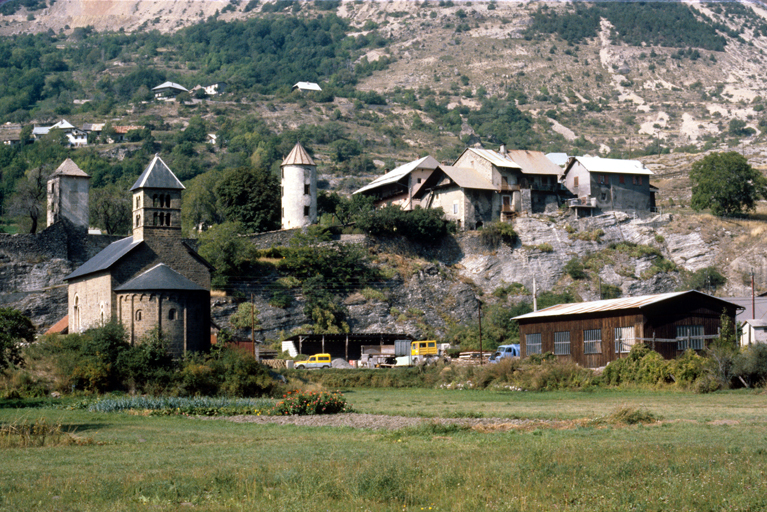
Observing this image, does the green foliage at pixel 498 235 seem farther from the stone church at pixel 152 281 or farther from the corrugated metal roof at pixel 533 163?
the stone church at pixel 152 281

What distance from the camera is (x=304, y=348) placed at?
68.3 m

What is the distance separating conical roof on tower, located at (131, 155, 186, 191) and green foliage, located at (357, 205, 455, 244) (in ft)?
81.5

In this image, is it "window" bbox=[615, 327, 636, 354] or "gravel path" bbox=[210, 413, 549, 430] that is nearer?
"gravel path" bbox=[210, 413, 549, 430]

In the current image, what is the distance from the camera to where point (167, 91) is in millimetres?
193375

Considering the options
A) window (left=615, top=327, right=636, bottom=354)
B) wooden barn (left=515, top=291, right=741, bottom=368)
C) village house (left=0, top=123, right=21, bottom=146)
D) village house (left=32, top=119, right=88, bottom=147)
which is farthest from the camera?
village house (left=0, top=123, right=21, bottom=146)

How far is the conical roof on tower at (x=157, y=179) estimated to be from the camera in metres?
56.6

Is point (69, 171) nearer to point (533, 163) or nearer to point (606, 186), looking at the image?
point (533, 163)

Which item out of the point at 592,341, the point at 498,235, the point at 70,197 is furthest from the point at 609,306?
the point at 70,197

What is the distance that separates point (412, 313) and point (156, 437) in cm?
4939

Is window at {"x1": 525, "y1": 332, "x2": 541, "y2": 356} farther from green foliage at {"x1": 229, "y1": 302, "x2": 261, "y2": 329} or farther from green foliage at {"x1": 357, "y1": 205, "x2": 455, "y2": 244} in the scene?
green foliage at {"x1": 357, "y1": 205, "x2": 455, "y2": 244}

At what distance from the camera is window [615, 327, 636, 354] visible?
51.9 meters

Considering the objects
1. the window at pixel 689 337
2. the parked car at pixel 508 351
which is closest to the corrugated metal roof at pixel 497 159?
the parked car at pixel 508 351

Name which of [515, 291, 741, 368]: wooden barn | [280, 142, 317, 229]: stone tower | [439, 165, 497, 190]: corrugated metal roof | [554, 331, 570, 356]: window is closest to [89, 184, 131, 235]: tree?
[280, 142, 317, 229]: stone tower

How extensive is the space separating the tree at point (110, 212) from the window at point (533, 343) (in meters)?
50.7
